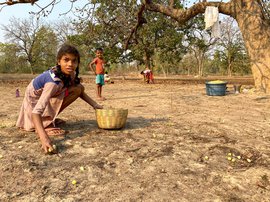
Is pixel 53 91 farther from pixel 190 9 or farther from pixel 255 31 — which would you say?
pixel 255 31

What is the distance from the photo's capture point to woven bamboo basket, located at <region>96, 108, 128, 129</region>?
3422 millimetres

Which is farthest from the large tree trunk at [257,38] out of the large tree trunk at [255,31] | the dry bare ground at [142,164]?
the dry bare ground at [142,164]

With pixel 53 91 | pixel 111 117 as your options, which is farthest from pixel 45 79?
pixel 111 117

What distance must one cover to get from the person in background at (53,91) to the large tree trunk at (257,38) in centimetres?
625

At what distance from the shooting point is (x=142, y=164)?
2.52 meters

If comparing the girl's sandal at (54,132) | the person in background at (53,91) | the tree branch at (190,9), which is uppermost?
the tree branch at (190,9)

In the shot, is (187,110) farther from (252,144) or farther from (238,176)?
(238,176)

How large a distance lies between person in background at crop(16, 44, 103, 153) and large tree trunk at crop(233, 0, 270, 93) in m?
6.25

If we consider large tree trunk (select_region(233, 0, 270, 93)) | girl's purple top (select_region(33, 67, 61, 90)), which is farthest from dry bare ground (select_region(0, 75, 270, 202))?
large tree trunk (select_region(233, 0, 270, 93))

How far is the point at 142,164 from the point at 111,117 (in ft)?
3.49

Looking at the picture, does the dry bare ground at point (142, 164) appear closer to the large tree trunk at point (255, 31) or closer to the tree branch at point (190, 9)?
the large tree trunk at point (255, 31)

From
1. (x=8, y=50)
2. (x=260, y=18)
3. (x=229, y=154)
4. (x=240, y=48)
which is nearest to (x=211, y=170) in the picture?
(x=229, y=154)

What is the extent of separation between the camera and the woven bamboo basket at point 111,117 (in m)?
3.42

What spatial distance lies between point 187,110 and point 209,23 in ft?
12.0
